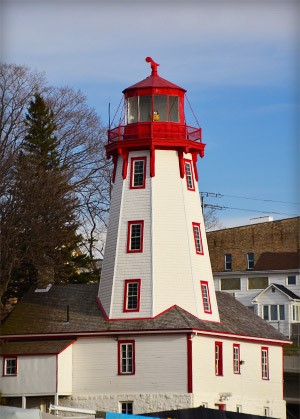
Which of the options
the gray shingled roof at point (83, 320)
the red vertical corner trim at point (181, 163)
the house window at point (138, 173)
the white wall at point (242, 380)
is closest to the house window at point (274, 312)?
the gray shingled roof at point (83, 320)

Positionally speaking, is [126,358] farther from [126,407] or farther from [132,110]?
[132,110]

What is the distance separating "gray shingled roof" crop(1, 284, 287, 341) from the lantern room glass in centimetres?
898

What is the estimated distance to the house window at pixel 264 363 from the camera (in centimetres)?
6725

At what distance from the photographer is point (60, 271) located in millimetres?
74500

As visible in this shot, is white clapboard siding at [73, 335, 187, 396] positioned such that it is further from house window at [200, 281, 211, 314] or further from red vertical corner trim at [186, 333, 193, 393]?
house window at [200, 281, 211, 314]

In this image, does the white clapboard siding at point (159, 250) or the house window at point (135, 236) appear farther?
the house window at point (135, 236)

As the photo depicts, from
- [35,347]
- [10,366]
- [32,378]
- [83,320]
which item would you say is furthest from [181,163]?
[10,366]

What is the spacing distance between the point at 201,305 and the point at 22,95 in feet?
70.3

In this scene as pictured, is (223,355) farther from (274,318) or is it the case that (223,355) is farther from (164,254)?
(274,318)

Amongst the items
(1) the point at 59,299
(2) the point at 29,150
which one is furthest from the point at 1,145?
(1) the point at 59,299

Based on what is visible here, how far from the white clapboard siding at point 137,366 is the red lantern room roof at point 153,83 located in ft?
40.3

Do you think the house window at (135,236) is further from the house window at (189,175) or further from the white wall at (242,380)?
the white wall at (242,380)

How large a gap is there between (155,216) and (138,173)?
2526 mm

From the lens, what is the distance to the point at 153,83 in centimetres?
6469
